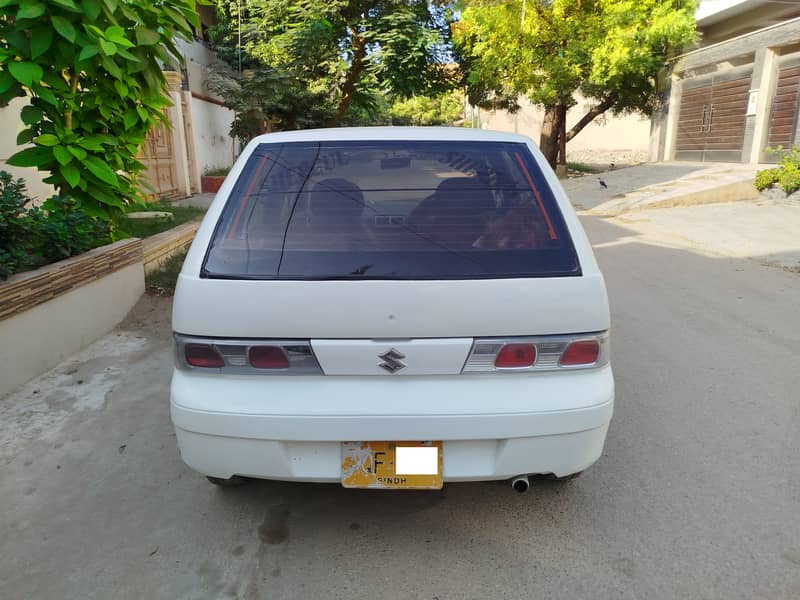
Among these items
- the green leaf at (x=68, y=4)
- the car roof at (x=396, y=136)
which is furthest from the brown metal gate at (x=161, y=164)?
the car roof at (x=396, y=136)

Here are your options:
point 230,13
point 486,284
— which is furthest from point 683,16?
point 486,284

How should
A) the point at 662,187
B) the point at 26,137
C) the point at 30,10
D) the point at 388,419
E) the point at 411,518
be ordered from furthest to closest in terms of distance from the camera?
the point at 662,187 < the point at 26,137 < the point at 30,10 < the point at 411,518 < the point at 388,419

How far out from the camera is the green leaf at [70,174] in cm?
488

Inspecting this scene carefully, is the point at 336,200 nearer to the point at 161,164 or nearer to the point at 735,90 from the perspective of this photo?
the point at 161,164

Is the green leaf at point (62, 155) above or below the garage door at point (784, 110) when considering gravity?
below

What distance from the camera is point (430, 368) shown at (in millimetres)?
2266

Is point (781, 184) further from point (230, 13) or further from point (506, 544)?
point (230, 13)

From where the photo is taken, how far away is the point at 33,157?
4816 millimetres

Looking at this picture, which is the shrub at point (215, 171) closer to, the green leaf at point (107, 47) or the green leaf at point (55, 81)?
the green leaf at point (55, 81)

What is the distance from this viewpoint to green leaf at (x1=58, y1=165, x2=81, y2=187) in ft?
16.0

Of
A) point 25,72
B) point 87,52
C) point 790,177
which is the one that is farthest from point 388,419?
point 790,177

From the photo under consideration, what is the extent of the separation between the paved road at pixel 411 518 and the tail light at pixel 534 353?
813 mm

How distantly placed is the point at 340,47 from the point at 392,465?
52.8 ft

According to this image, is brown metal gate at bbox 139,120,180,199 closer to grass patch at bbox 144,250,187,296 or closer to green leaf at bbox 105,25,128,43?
grass patch at bbox 144,250,187,296
